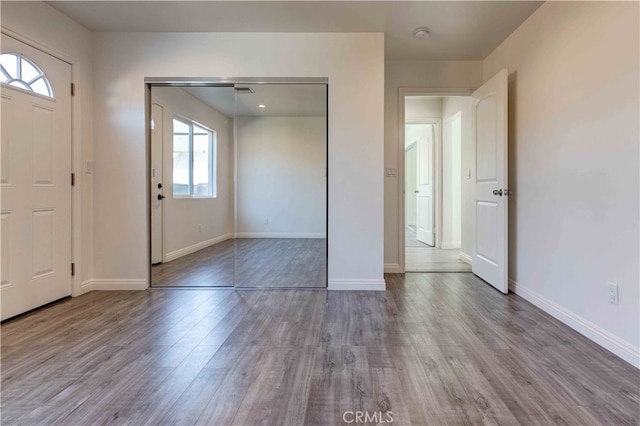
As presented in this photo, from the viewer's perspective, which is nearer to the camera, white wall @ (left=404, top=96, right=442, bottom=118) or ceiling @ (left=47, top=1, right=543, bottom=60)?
ceiling @ (left=47, top=1, right=543, bottom=60)

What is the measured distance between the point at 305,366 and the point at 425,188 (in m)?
4.92

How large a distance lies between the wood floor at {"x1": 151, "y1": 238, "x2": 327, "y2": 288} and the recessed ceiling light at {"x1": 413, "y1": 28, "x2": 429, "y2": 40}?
82.9 inches

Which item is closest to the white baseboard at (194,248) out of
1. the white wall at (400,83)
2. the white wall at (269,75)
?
the white wall at (269,75)

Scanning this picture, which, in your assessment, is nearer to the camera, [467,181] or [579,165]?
[579,165]

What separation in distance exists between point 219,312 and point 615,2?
3.18 m

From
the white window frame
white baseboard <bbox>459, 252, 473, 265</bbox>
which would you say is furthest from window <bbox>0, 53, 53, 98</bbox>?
white baseboard <bbox>459, 252, 473, 265</bbox>

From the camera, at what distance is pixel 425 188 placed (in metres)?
5.91

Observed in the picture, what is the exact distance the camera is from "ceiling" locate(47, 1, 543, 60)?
2463 mm

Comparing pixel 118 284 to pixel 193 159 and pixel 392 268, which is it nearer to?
pixel 193 159

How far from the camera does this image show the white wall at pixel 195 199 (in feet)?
11.0

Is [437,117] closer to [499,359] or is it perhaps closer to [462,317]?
[462,317]

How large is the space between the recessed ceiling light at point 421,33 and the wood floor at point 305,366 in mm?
2377

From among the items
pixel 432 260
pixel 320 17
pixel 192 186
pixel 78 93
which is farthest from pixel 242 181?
pixel 432 260

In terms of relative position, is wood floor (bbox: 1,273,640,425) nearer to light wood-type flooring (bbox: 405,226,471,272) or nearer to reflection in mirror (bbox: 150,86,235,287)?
reflection in mirror (bbox: 150,86,235,287)
